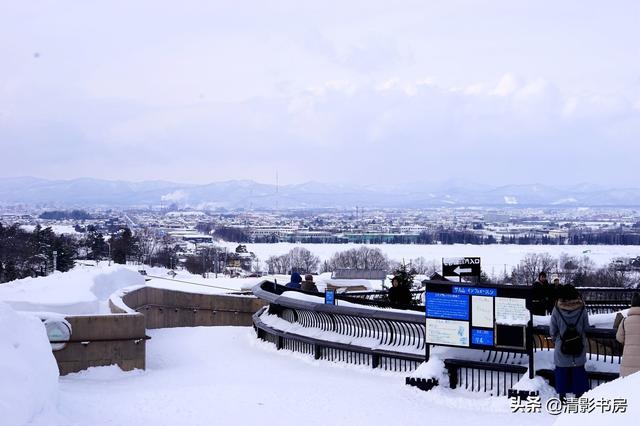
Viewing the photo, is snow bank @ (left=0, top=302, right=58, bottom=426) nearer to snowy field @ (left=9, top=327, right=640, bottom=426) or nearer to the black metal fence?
snowy field @ (left=9, top=327, right=640, bottom=426)

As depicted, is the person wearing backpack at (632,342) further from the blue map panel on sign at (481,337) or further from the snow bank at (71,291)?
the snow bank at (71,291)

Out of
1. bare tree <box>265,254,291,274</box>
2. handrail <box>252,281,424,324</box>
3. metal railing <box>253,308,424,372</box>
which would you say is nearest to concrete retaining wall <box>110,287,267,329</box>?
handrail <box>252,281,424,324</box>

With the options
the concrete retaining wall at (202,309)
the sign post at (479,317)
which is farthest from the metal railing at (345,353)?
the concrete retaining wall at (202,309)

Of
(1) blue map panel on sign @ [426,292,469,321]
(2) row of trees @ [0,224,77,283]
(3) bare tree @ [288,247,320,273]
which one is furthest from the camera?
(3) bare tree @ [288,247,320,273]

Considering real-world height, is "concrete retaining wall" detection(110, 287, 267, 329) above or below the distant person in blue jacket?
below

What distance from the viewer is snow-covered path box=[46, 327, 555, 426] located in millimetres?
10836

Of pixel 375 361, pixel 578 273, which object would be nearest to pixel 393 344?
pixel 375 361

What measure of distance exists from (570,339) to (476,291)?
5.79ft

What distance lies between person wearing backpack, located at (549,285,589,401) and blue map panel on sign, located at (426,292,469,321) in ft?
5.48

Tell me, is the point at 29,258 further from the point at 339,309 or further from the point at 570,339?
the point at 570,339

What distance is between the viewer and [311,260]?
152 m

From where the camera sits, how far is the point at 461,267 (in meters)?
13.5

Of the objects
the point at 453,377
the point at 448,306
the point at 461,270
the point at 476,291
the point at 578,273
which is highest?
the point at 461,270

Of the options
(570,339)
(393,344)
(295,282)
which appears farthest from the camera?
(295,282)
